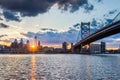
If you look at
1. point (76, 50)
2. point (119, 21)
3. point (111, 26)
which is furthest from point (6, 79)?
point (76, 50)

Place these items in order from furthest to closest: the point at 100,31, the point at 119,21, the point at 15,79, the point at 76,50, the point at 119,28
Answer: the point at 76,50 < the point at 100,31 < the point at 119,28 < the point at 119,21 < the point at 15,79

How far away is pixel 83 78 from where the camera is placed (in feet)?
120

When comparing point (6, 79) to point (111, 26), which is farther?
point (111, 26)

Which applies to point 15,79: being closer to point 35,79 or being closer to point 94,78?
point 35,79

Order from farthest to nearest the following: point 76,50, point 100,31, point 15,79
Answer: point 76,50 < point 100,31 < point 15,79

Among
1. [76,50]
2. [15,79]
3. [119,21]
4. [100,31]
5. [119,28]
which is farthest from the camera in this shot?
[76,50]

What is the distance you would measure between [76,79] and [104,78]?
3.52 meters

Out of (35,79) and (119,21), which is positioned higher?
(119,21)

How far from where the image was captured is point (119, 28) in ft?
249

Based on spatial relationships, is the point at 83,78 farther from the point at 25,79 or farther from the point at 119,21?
the point at 119,21

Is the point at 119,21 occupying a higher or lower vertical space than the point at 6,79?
higher

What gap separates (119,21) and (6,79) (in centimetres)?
4098

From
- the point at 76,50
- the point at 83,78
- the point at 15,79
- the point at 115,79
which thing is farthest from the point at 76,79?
the point at 76,50

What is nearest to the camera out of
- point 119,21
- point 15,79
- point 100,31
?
point 15,79
